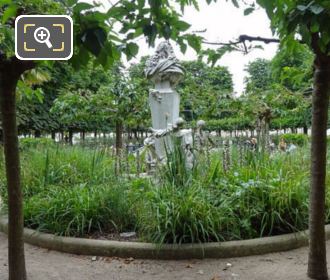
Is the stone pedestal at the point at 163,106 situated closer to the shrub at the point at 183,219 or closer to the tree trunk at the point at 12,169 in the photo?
the shrub at the point at 183,219

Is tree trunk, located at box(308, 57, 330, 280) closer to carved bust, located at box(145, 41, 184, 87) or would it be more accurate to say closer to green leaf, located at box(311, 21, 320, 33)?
green leaf, located at box(311, 21, 320, 33)

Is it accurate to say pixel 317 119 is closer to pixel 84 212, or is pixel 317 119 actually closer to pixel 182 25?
pixel 182 25

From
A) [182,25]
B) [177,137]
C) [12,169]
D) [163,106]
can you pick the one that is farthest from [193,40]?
[163,106]

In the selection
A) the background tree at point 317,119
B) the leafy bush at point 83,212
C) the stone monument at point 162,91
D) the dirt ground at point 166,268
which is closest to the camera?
the background tree at point 317,119

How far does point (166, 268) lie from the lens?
4.14 meters

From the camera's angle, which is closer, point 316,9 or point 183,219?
point 316,9

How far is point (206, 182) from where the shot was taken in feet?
17.2

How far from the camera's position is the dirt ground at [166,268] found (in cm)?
389

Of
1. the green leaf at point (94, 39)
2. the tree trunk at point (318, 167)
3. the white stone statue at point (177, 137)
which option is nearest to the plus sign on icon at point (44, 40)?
the green leaf at point (94, 39)

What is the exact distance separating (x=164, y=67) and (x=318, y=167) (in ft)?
18.9

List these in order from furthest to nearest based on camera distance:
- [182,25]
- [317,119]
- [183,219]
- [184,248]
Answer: [183,219] → [184,248] → [317,119] → [182,25]

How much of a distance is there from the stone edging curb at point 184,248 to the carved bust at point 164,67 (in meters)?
4.70

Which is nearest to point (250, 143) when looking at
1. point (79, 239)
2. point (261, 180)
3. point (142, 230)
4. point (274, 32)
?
point (261, 180)

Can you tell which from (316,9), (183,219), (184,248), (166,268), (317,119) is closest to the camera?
(316,9)
